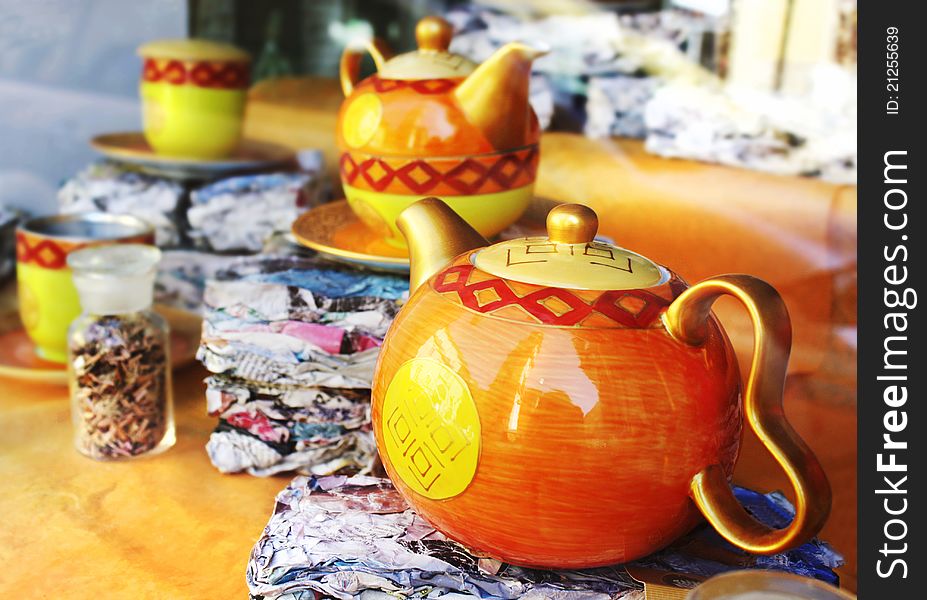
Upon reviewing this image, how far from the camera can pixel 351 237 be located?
0.82m

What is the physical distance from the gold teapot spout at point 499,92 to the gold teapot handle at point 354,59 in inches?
6.6

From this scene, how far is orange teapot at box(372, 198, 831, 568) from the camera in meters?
0.46

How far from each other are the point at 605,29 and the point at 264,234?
0.69 m

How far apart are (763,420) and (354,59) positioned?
0.61m

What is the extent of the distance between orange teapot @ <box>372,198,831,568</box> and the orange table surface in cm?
9

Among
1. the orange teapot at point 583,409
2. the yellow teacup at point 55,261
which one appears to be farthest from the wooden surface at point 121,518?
the orange teapot at point 583,409

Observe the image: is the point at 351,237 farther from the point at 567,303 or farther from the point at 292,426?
the point at 567,303

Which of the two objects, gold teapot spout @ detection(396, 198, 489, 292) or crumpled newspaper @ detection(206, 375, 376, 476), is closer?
gold teapot spout @ detection(396, 198, 489, 292)

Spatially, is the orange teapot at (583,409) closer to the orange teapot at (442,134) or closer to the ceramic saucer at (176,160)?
the orange teapot at (442,134)

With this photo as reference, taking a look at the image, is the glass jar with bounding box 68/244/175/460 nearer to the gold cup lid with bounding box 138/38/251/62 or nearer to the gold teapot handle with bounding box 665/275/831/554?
the gold cup lid with bounding box 138/38/251/62

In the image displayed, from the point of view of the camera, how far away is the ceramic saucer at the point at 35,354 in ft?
2.98

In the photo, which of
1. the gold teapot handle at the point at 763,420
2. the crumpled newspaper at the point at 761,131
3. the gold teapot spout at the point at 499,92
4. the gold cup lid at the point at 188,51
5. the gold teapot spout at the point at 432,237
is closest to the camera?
the gold teapot handle at the point at 763,420

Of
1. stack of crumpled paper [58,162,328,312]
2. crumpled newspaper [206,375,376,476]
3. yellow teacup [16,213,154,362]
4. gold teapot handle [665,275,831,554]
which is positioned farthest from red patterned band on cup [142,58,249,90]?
gold teapot handle [665,275,831,554]
